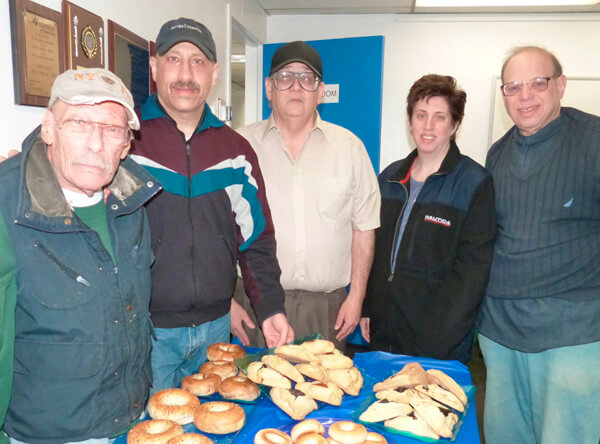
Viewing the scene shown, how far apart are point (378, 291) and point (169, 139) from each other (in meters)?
1.07

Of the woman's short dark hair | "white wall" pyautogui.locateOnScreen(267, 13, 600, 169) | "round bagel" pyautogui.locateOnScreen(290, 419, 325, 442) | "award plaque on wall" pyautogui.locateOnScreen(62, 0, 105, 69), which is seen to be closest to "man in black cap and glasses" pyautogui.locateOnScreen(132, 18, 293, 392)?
"award plaque on wall" pyautogui.locateOnScreen(62, 0, 105, 69)

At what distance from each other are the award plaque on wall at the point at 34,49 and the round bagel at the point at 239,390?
1067 millimetres

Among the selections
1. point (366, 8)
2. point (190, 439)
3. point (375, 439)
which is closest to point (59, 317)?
point (190, 439)

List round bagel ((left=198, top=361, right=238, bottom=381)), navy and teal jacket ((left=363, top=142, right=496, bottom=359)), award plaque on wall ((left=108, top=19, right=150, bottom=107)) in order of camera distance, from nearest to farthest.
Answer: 1. round bagel ((left=198, top=361, right=238, bottom=381))
2. navy and teal jacket ((left=363, top=142, right=496, bottom=359))
3. award plaque on wall ((left=108, top=19, right=150, bottom=107))

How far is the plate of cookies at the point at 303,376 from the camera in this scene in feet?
3.88

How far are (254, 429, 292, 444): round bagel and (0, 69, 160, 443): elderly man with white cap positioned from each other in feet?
1.19

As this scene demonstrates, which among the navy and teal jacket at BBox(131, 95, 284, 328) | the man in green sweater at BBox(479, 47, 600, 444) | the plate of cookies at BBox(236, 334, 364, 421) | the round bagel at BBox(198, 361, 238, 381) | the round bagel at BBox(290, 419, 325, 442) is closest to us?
the round bagel at BBox(290, 419, 325, 442)

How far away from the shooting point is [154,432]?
3.45ft

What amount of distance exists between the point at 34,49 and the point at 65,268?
0.82 meters

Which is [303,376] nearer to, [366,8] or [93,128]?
[93,128]

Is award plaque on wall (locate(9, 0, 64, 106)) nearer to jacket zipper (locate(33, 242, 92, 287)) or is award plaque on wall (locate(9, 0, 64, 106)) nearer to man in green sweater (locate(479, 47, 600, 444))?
jacket zipper (locate(33, 242, 92, 287))

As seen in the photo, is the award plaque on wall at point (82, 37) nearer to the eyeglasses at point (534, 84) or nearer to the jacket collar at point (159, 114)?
the jacket collar at point (159, 114)

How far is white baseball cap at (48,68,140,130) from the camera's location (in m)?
1.09

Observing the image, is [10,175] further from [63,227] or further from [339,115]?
[339,115]
